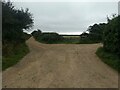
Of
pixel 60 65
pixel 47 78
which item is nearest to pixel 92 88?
pixel 47 78

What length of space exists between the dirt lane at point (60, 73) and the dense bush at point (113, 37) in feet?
4.38

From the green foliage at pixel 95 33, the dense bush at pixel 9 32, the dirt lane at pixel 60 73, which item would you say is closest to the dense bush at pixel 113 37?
the dirt lane at pixel 60 73

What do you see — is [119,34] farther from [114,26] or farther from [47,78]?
[47,78]

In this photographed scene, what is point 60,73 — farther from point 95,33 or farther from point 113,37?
point 95,33

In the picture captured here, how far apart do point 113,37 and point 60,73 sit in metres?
5.75

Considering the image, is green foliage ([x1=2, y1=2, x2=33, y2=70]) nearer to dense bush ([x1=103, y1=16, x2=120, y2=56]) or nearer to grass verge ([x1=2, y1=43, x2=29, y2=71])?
grass verge ([x1=2, y1=43, x2=29, y2=71])

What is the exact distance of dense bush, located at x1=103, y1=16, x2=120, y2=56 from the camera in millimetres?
20569

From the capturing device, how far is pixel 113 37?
21.2 m

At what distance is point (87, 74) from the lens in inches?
685

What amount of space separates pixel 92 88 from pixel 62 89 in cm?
147

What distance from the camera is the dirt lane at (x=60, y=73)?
15.0m

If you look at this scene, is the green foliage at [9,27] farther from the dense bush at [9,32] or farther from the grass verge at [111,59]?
the grass verge at [111,59]

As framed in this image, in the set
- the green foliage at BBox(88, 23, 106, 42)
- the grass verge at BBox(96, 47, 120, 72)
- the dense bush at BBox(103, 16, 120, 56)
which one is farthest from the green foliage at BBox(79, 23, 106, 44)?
the grass verge at BBox(96, 47, 120, 72)

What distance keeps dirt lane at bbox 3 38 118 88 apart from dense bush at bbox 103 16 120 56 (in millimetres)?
1334
